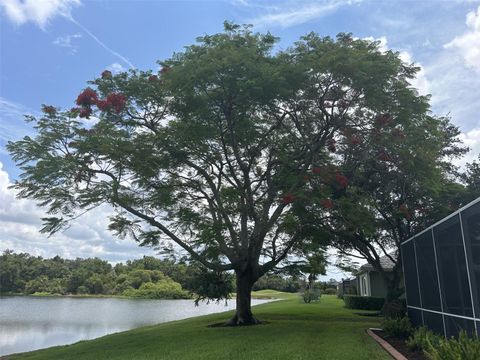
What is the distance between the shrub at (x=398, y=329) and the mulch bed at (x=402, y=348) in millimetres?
202

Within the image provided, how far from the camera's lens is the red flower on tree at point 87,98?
1484 cm

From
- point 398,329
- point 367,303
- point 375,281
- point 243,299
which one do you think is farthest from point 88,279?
point 398,329

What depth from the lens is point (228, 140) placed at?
15719 mm

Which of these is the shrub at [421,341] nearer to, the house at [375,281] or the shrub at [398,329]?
the shrub at [398,329]

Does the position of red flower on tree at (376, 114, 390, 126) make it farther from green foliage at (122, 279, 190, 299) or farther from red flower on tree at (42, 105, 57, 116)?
green foliage at (122, 279, 190, 299)

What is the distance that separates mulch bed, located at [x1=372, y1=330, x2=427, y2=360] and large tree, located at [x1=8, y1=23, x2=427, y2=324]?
4.12 m

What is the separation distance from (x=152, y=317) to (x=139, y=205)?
17.0 m

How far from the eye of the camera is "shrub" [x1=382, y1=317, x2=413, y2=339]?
12.0 meters

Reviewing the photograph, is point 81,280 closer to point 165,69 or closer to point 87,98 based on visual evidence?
point 87,98

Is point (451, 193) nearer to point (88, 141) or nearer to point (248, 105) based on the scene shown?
point (248, 105)

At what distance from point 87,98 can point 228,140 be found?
485 cm

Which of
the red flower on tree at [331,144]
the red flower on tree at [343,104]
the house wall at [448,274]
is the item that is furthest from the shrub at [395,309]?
the red flower on tree at [343,104]

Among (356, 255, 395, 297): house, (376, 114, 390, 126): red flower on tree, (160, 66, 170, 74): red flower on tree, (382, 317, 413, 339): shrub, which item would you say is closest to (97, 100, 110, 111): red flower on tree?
(160, 66, 170, 74): red flower on tree

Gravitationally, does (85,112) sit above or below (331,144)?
above
